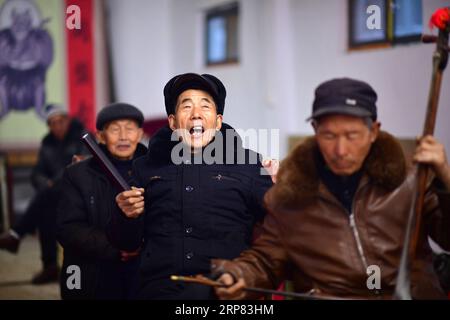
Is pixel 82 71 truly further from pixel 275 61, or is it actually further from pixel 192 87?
pixel 192 87

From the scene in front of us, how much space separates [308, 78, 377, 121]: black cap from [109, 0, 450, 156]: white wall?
3.04 meters

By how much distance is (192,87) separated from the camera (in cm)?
276

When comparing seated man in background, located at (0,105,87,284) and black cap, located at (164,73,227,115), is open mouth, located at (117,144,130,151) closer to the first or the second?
black cap, located at (164,73,227,115)

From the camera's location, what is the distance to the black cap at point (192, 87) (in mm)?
2734

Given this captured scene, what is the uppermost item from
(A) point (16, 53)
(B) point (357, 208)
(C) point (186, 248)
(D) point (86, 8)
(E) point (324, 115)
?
(D) point (86, 8)

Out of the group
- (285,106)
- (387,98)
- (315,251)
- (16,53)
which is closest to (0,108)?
(16,53)

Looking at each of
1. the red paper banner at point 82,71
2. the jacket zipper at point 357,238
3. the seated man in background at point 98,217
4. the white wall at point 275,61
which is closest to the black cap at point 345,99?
the jacket zipper at point 357,238

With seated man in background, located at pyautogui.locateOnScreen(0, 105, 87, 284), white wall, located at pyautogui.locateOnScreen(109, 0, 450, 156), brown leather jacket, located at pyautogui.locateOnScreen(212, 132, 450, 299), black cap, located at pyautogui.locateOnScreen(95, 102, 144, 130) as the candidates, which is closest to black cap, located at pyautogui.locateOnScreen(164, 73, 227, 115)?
brown leather jacket, located at pyautogui.locateOnScreen(212, 132, 450, 299)

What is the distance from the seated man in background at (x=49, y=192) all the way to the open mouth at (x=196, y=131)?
3777 millimetres

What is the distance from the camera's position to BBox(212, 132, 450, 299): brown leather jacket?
87.7 inches

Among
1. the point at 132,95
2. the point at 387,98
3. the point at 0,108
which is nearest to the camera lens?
the point at 387,98

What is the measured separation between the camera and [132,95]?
988 cm

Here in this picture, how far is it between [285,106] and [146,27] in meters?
3.44

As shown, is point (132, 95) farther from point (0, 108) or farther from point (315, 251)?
point (315, 251)
